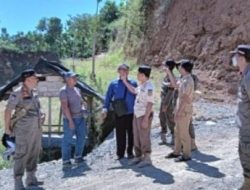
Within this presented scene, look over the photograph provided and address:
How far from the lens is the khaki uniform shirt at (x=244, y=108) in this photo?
549 cm

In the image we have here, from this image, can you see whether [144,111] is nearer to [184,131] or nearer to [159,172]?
[184,131]

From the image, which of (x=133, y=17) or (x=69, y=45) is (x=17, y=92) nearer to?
(x=133, y=17)

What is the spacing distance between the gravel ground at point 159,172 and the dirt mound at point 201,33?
850cm

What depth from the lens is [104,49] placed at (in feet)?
151

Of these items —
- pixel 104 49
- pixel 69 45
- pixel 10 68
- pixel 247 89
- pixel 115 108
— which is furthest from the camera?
pixel 69 45

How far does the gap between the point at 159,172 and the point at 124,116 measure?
1438 millimetres

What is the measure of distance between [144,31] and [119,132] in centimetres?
1749

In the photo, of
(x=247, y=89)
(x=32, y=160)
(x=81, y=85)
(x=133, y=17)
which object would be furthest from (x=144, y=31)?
(x=247, y=89)

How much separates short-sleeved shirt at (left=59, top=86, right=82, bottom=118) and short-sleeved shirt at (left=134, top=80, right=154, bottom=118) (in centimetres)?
127

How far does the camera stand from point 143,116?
8430mm

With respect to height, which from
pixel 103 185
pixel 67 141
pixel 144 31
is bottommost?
pixel 103 185

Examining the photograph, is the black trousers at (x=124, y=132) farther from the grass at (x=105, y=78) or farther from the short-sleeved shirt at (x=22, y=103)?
the grass at (x=105, y=78)

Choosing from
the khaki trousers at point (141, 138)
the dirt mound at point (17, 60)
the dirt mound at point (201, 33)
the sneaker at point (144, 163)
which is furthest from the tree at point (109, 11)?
the sneaker at point (144, 163)

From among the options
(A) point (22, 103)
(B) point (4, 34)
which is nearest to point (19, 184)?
(A) point (22, 103)
